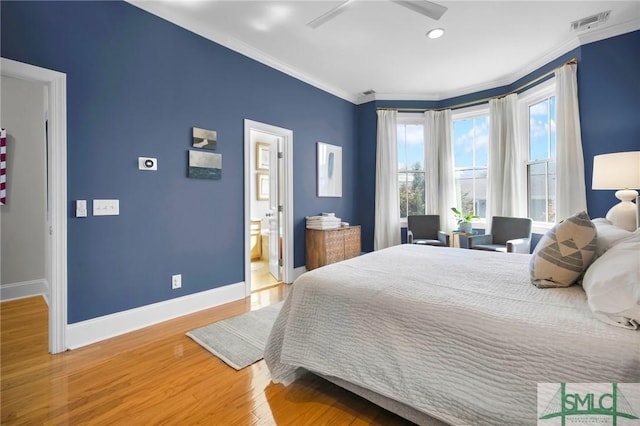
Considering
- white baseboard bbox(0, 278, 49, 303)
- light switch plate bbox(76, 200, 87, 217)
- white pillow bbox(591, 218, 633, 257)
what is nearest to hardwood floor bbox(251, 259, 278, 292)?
light switch plate bbox(76, 200, 87, 217)

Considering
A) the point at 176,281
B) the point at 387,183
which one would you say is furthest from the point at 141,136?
the point at 387,183

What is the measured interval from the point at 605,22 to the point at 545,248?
3121 mm

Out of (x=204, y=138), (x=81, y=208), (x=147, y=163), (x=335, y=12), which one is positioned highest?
(x=335, y=12)

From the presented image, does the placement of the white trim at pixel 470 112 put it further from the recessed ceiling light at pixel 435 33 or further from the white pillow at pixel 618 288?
the white pillow at pixel 618 288

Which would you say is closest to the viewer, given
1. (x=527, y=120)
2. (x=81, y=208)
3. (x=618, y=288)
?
(x=618, y=288)

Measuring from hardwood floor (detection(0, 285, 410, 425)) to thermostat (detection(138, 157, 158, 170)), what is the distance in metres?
1.45

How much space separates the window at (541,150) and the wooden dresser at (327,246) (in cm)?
263

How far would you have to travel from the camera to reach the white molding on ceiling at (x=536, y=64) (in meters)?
3.03

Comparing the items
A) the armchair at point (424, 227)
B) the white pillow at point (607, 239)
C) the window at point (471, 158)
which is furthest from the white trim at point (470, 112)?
the white pillow at point (607, 239)

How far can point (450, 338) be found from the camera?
119cm

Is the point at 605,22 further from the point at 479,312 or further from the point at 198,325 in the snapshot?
the point at 198,325

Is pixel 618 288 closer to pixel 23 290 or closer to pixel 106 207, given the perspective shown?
pixel 106 207

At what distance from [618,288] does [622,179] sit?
215 centimetres

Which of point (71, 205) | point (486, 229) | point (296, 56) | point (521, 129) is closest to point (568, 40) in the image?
point (521, 129)
